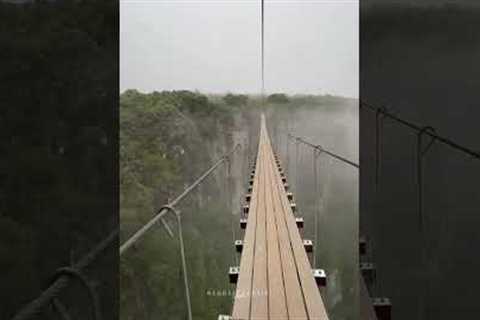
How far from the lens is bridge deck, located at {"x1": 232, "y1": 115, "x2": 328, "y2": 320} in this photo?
1.87m

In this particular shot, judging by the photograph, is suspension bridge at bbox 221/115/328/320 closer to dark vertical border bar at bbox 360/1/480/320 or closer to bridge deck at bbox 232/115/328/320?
bridge deck at bbox 232/115/328/320

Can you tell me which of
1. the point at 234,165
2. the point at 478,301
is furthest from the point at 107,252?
the point at 234,165

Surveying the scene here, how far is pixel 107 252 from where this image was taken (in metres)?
0.61

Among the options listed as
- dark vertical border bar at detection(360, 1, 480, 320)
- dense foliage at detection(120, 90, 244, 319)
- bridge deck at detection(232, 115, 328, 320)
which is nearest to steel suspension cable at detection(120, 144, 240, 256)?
dense foliage at detection(120, 90, 244, 319)

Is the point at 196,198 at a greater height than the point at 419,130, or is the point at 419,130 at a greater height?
the point at 419,130

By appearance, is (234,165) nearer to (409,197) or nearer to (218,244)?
(218,244)

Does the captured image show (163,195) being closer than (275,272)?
Yes

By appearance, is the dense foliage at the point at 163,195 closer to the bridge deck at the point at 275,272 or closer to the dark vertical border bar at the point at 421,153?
the bridge deck at the point at 275,272

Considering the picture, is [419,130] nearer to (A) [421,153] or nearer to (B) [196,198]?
(A) [421,153]

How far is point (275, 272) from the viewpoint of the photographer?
2.30 meters

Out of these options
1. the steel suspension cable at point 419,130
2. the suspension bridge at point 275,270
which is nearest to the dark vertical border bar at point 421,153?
the steel suspension cable at point 419,130

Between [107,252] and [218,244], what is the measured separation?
56.3 inches

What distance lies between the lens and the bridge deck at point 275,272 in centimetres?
187

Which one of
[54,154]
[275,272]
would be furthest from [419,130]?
[275,272]
